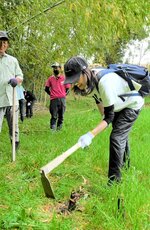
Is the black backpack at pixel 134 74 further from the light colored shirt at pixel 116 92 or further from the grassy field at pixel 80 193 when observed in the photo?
the grassy field at pixel 80 193

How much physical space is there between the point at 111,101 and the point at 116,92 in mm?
151

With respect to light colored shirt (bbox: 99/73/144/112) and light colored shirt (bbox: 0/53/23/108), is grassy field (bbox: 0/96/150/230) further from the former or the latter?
light colored shirt (bbox: 0/53/23/108)

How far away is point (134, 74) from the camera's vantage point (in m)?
3.72

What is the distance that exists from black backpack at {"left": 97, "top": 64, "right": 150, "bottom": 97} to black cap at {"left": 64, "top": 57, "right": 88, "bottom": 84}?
14.0 inches

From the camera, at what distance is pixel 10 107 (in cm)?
537

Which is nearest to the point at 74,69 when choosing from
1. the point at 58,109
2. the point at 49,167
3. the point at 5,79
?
the point at 49,167

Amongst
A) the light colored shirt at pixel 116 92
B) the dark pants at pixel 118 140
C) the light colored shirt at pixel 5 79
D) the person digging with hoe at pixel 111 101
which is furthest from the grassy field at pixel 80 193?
the light colored shirt at pixel 5 79

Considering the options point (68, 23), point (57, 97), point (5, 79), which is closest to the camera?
point (5, 79)

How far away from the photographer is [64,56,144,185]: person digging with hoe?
130 inches

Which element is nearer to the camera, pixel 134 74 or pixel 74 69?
pixel 74 69

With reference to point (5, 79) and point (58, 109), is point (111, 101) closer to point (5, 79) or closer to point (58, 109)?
point (5, 79)

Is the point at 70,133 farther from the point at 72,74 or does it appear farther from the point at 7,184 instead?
the point at 72,74

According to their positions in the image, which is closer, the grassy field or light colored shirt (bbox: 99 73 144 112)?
the grassy field

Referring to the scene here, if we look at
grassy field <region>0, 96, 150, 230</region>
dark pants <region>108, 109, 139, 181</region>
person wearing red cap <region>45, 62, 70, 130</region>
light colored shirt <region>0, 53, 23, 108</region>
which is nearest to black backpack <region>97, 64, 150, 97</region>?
dark pants <region>108, 109, 139, 181</region>
